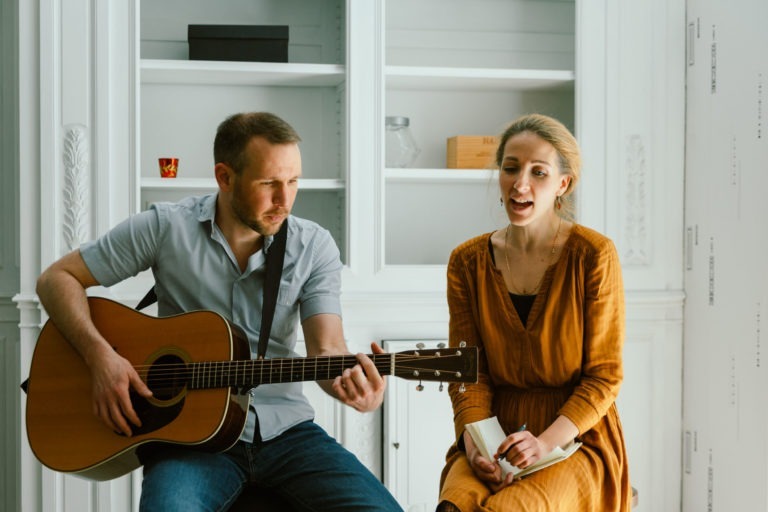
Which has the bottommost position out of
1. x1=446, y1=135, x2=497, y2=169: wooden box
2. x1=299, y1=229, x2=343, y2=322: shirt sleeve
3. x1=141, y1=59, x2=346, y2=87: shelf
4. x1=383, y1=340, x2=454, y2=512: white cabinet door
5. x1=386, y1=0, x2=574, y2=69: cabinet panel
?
x1=383, y1=340, x2=454, y2=512: white cabinet door

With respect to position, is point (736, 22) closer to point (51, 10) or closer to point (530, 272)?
point (530, 272)

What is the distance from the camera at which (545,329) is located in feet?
6.40

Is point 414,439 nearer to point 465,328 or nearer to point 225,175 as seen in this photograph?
point 465,328

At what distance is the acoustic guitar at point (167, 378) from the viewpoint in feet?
5.85

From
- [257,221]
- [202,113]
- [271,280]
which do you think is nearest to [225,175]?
[257,221]

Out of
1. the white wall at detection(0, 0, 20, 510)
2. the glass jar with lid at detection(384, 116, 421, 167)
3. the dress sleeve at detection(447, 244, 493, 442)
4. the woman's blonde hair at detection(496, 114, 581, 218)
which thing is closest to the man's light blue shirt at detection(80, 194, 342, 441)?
the dress sleeve at detection(447, 244, 493, 442)

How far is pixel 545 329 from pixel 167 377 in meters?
0.84

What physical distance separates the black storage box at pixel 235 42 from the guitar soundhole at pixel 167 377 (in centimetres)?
137

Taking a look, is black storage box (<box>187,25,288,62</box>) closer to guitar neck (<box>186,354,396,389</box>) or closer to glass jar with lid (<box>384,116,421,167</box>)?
glass jar with lid (<box>384,116,421,167</box>)

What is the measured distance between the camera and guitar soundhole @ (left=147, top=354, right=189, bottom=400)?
187cm

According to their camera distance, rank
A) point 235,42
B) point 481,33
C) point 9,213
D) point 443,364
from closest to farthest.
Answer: point 443,364 → point 235,42 → point 9,213 → point 481,33

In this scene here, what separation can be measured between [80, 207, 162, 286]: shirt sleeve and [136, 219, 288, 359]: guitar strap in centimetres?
29

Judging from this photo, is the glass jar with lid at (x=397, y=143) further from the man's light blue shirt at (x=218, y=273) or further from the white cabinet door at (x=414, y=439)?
the man's light blue shirt at (x=218, y=273)

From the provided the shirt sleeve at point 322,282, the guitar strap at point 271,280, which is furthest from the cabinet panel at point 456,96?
the guitar strap at point 271,280
